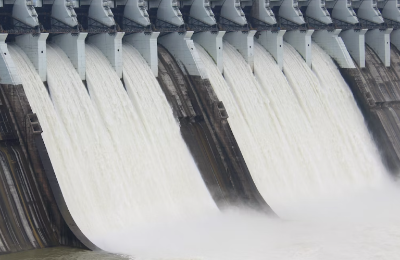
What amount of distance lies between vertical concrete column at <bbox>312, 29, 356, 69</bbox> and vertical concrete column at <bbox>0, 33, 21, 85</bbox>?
71.1 ft

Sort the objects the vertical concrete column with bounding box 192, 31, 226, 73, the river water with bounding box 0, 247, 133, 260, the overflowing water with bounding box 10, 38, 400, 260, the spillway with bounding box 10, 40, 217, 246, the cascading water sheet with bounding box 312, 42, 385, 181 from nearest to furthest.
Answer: the river water with bounding box 0, 247, 133, 260 → the overflowing water with bounding box 10, 38, 400, 260 → the spillway with bounding box 10, 40, 217, 246 → the vertical concrete column with bounding box 192, 31, 226, 73 → the cascading water sheet with bounding box 312, 42, 385, 181

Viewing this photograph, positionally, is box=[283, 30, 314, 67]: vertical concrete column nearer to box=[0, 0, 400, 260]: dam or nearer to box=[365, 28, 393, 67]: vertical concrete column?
box=[0, 0, 400, 260]: dam

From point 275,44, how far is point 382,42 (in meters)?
9.30

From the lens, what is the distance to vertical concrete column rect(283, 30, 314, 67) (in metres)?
44.7

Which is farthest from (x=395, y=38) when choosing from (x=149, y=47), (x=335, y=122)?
(x=149, y=47)

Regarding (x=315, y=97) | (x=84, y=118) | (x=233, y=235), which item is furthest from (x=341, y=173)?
(x=84, y=118)

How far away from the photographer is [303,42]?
147ft

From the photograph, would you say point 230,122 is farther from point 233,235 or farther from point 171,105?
point 233,235

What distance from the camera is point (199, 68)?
37188mm

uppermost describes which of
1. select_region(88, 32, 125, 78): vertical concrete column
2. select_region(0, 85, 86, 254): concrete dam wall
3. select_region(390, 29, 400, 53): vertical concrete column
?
select_region(390, 29, 400, 53): vertical concrete column

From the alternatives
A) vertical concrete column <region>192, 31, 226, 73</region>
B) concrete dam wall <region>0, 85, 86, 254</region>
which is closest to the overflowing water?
vertical concrete column <region>192, 31, 226, 73</region>

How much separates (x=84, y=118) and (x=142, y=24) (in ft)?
22.8

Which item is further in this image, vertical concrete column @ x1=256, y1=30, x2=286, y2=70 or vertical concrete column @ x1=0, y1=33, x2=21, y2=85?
vertical concrete column @ x1=256, y1=30, x2=286, y2=70

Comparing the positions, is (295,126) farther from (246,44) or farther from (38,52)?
(38,52)
